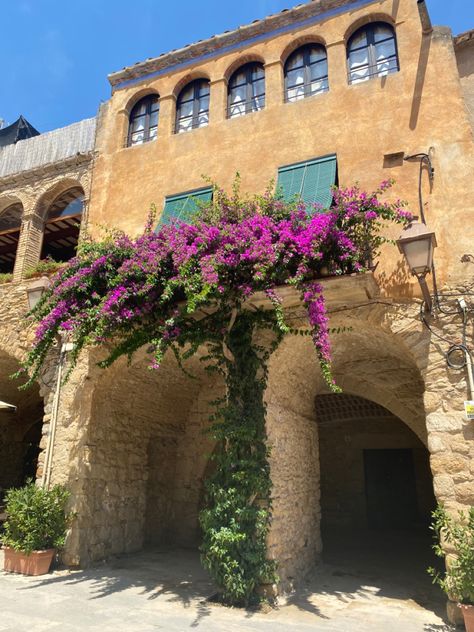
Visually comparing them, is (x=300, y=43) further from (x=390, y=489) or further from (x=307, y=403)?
(x=390, y=489)

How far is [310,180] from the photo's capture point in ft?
22.9

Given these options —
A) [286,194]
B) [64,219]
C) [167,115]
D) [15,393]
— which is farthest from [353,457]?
[167,115]

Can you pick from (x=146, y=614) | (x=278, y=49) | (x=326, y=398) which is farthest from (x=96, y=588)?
(x=278, y=49)

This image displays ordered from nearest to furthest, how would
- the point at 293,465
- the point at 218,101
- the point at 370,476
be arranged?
the point at 293,465, the point at 218,101, the point at 370,476

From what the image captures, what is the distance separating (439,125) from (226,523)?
5972mm

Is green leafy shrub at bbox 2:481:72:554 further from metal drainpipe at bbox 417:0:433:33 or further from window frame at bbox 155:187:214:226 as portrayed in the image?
metal drainpipe at bbox 417:0:433:33

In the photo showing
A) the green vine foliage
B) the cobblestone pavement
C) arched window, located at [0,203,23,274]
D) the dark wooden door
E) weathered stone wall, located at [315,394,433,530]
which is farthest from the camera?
the dark wooden door

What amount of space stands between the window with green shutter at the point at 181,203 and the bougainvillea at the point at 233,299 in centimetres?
113

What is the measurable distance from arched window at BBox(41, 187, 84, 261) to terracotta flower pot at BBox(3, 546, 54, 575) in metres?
5.55

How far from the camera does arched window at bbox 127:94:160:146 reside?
30.3 ft

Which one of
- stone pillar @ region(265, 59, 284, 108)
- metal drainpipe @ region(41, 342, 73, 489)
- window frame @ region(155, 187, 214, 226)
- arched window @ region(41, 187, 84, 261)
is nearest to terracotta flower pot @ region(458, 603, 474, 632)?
metal drainpipe @ region(41, 342, 73, 489)

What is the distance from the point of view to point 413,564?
26.2 feet

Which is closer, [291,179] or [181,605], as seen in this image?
[181,605]

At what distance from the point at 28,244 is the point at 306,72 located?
20.6 ft
